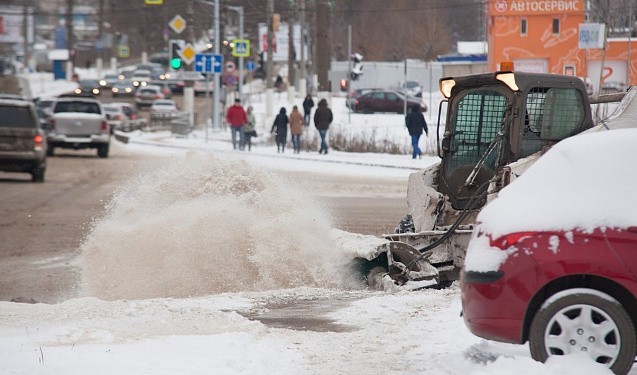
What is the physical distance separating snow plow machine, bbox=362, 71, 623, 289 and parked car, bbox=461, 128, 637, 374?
122 inches

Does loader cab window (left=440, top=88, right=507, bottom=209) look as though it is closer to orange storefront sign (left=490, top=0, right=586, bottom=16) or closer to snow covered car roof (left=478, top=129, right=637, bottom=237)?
snow covered car roof (left=478, top=129, right=637, bottom=237)

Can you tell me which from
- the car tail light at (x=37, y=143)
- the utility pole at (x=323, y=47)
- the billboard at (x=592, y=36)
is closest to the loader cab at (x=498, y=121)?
the car tail light at (x=37, y=143)

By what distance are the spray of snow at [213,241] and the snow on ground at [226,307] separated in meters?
0.02

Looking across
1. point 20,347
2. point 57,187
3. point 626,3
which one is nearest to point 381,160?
point 57,187

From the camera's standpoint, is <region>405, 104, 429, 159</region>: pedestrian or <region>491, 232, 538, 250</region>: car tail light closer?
<region>491, 232, 538, 250</region>: car tail light

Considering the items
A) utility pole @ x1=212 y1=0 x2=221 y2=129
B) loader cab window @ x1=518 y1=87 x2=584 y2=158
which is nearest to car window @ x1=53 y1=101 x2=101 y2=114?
utility pole @ x1=212 y1=0 x2=221 y2=129

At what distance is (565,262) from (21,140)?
825 inches

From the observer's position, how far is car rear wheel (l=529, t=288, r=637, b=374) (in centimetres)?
665

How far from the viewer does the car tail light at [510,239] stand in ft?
22.5

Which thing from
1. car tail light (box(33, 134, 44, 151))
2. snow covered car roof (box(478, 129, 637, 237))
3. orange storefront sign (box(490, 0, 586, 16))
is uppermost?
orange storefront sign (box(490, 0, 586, 16))

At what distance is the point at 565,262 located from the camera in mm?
6707

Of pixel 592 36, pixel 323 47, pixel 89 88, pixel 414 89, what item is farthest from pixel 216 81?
pixel 89 88

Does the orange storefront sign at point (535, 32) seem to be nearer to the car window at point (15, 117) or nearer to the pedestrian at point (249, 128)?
the pedestrian at point (249, 128)

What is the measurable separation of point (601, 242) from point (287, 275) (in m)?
5.52
